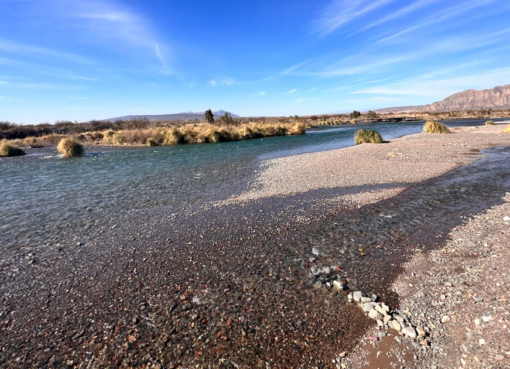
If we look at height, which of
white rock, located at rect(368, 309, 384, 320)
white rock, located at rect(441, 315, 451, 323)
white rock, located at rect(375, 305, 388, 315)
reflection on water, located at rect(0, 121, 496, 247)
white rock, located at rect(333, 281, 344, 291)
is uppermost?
reflection on water, located at rect(0, 121, 496, 247)

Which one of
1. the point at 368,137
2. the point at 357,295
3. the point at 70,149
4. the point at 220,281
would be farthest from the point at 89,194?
the point at 368,137

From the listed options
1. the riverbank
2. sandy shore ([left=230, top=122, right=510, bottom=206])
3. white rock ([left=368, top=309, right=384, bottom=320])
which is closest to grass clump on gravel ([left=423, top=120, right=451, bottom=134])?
sandy shore ([left=230, top=122, right=510, bottom=206])

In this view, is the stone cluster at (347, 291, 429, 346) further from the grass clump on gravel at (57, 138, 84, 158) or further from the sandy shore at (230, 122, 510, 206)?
the grass clump on gravel at (57, 138, 84, 158)

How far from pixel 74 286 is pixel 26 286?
0.93 metres

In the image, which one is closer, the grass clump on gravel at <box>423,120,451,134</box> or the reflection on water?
the reflection on water

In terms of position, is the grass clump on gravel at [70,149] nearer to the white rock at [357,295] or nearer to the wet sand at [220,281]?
the wet sand at [220,281]

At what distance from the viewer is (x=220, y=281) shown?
15.2 feet

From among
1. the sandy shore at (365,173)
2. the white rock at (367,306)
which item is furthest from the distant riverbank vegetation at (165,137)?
the white rock at (367,306)

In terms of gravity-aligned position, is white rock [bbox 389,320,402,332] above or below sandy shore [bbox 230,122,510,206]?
below

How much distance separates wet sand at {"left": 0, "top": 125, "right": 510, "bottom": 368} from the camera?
326 centimetres

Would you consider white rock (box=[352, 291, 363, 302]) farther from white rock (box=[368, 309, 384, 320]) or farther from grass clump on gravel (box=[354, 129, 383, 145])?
grass clump on gravel (box=[354, 129, 383, 145])

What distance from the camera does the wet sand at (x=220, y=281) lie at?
3262 millimetres

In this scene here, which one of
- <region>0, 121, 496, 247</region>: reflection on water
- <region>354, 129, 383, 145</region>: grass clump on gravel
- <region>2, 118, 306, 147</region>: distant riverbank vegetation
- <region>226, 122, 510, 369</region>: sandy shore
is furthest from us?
<region>2, 118, 306, 147</region>: distant riverbank vegetation

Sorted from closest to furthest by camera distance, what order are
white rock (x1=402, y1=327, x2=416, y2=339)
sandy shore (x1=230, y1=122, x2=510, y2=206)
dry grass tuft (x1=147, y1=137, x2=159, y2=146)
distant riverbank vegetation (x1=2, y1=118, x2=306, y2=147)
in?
1. white rock (x1=402, y1=327, x2=416, y2=339)
2. sandy shore (x1=230, y1=122, x2=510, y2=206)
3. dry grass tuft (x1=147, y1=137, x2=159, y2=146)
4. distant riverbank vegetation (x1=2, y1=118, x2=306, y2=147)
